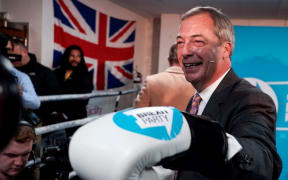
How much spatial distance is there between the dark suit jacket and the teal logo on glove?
0.07 m

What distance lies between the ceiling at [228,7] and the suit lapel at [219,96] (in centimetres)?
476

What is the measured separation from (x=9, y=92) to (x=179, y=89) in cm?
170

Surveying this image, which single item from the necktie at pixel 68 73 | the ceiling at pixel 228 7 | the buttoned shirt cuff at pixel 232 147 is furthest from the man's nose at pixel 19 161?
the ceiling at pixel 228 7

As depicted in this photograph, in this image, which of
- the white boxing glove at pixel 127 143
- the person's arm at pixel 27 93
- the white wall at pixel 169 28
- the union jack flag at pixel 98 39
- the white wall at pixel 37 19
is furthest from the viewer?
the white wall at pixel 169 28

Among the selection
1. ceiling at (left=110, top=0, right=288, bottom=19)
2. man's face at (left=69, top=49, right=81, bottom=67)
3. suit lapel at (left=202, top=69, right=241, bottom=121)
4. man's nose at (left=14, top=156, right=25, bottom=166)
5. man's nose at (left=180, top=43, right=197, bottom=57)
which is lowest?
man's nose at (left=14, top=156, right=25, bottom=166)

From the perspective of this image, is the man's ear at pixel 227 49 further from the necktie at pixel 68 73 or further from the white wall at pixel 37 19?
the white wall at pixel 37 19

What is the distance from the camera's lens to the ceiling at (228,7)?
5281 millimetres

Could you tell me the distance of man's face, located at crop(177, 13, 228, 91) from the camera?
35.4 inches

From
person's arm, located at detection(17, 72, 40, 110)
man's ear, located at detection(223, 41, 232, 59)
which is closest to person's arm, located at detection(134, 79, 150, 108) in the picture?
person's arm, located at detection(17, 72, 40, 110)

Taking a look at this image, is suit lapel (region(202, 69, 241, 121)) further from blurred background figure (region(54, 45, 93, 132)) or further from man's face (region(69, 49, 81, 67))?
man's face (region(69, 49, 81, 67))

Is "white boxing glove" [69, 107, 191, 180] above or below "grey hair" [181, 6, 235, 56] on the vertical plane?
below

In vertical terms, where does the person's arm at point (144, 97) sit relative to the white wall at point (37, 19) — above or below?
below

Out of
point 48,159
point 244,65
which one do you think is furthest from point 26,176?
point 244,65

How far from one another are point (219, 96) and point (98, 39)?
443 cm
